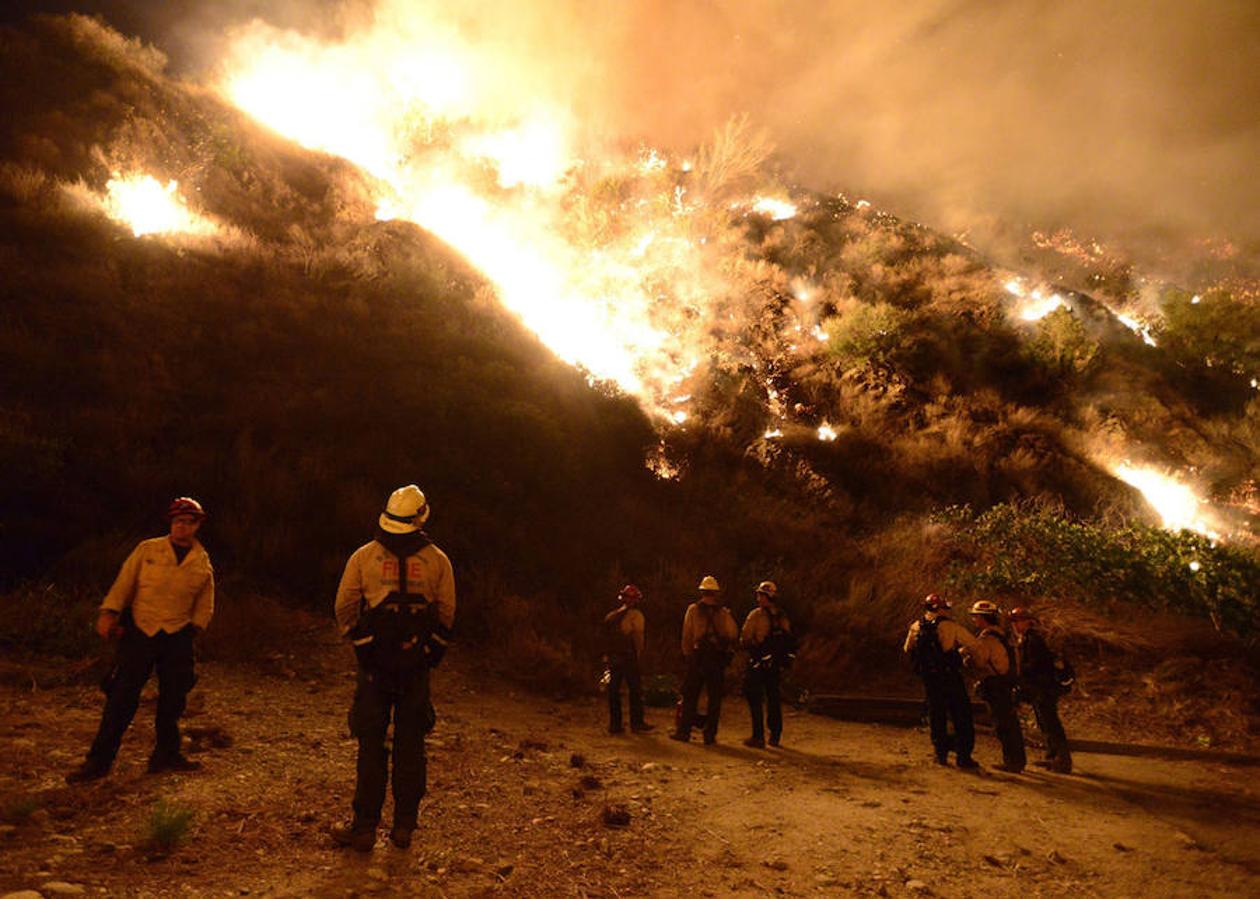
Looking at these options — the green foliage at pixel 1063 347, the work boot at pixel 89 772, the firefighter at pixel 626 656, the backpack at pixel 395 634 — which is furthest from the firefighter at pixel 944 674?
the green foliage at pixel 1063 347

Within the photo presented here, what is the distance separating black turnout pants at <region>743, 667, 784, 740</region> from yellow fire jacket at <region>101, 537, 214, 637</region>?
5520 mm

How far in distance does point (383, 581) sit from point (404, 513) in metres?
0.40

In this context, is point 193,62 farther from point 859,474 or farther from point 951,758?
point 951,758

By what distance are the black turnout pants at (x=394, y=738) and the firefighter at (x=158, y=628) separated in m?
1.72

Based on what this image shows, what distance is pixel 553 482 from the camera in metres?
14.8

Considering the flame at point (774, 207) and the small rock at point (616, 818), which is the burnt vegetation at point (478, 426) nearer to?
the small rock at point (616, 818)

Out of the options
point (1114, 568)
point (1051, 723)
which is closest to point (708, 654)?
point (1051, 723)

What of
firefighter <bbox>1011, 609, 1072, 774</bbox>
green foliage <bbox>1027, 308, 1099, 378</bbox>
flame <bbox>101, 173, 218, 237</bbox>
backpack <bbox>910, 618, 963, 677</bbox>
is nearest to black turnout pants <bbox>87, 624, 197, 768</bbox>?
backpack <bbox>910, 618, 963, 677</bbox>

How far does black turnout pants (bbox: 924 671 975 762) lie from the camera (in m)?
7.28

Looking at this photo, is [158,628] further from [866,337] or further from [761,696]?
[866,337]

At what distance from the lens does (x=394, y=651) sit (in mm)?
3914

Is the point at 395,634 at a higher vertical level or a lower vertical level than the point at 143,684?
higher

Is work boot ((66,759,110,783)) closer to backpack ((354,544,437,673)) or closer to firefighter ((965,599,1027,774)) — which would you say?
backpack ((354,544,437,673))

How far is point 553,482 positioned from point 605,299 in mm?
13716
